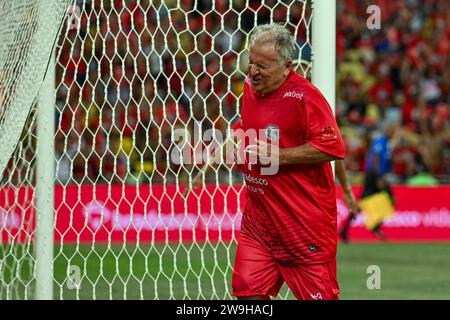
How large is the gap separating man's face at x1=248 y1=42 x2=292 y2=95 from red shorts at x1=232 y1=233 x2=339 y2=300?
0.89 m

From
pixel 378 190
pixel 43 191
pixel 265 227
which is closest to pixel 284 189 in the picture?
pixel 265 227

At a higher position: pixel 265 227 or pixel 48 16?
pixel 48 16

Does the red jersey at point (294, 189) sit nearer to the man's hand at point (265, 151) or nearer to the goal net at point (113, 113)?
the man's hand at point (265, 151)

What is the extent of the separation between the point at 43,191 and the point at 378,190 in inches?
376

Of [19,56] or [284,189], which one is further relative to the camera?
[19,56]

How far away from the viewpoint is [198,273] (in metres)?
10.6

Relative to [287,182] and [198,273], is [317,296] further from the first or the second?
[198,273]

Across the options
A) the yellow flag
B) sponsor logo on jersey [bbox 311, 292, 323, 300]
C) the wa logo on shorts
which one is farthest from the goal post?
the yellow flag

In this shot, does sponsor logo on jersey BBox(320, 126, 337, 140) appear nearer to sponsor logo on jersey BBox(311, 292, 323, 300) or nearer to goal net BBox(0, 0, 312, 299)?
sponsor logo on jersey BBox(311, 292, 323, 300)

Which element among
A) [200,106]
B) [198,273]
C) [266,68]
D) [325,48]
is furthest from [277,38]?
[200,106]

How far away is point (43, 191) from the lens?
24.9ft

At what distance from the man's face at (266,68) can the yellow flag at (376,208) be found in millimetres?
10594
